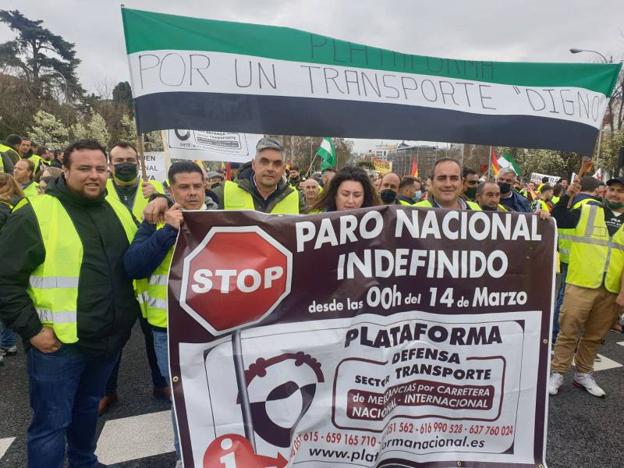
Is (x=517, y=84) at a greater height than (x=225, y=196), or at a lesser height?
greater

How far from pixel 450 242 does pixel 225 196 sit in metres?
1.66

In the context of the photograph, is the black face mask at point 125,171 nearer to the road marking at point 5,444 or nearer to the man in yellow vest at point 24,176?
the road marking at point 5,444

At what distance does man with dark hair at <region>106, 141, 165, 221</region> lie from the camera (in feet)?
11.6

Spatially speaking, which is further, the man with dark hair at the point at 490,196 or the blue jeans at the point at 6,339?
the blue jeans at the point at 6,339

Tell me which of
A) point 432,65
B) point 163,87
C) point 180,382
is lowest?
point 180,382

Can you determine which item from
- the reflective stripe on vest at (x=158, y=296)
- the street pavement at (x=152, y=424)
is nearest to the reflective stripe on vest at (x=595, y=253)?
the street pavement at (x=152, y=424)

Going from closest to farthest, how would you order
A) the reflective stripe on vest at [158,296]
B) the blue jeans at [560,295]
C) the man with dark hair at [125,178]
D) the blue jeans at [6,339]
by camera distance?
the reflective stripe on vest at [158,296]
the man with dark hair at [125,178]
the blue jeans at [6,339]
the blue jeans at [560,295]

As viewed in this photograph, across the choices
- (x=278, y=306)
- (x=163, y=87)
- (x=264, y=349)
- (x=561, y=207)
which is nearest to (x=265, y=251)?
(x=278, y=306)

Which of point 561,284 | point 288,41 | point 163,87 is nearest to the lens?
point 163,87

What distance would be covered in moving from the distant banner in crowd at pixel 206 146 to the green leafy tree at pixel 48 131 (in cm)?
2122

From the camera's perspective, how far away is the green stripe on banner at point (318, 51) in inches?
94.3

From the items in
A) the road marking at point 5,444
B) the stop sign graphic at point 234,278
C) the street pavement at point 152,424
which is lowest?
the street pavement at point 152,424

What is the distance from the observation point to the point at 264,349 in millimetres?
2014

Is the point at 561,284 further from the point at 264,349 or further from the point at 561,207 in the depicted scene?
the point at 264,349
